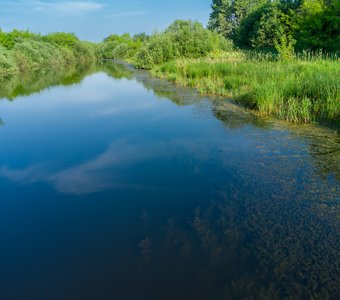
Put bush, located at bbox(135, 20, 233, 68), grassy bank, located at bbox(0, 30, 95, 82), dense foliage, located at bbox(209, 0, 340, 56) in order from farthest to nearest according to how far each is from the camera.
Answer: grassy bank, located at bbox(0, 30, 95, 82) → bush, located at bbox(135, 20, 233, 68) → dense foliage, located at bbox(209, 0, 340, 56)

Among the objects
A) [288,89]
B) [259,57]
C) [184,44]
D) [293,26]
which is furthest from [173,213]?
[293,26]

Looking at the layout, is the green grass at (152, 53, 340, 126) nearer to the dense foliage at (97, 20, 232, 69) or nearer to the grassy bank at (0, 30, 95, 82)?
the dense foliage at (97, 20, 232, 69)

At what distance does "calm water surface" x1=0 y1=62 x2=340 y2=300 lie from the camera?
339cm

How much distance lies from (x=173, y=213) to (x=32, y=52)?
146ft

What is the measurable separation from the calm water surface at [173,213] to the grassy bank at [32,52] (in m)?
24.5

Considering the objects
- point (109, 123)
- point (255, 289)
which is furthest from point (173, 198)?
point (109, 123)

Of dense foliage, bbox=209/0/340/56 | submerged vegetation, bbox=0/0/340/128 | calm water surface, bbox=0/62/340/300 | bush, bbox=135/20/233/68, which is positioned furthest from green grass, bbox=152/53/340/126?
bush, bbox=135/20/233/68

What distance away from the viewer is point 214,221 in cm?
446

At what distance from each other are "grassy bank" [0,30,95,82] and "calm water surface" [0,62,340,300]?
80.4 ft

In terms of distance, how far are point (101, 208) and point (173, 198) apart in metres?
1.12

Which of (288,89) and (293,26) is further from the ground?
(293,26)

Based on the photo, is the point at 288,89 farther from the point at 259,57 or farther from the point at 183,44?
the point at 183,44

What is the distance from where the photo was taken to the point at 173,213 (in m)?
4.73

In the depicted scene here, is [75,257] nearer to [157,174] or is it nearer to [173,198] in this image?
[173,198]
